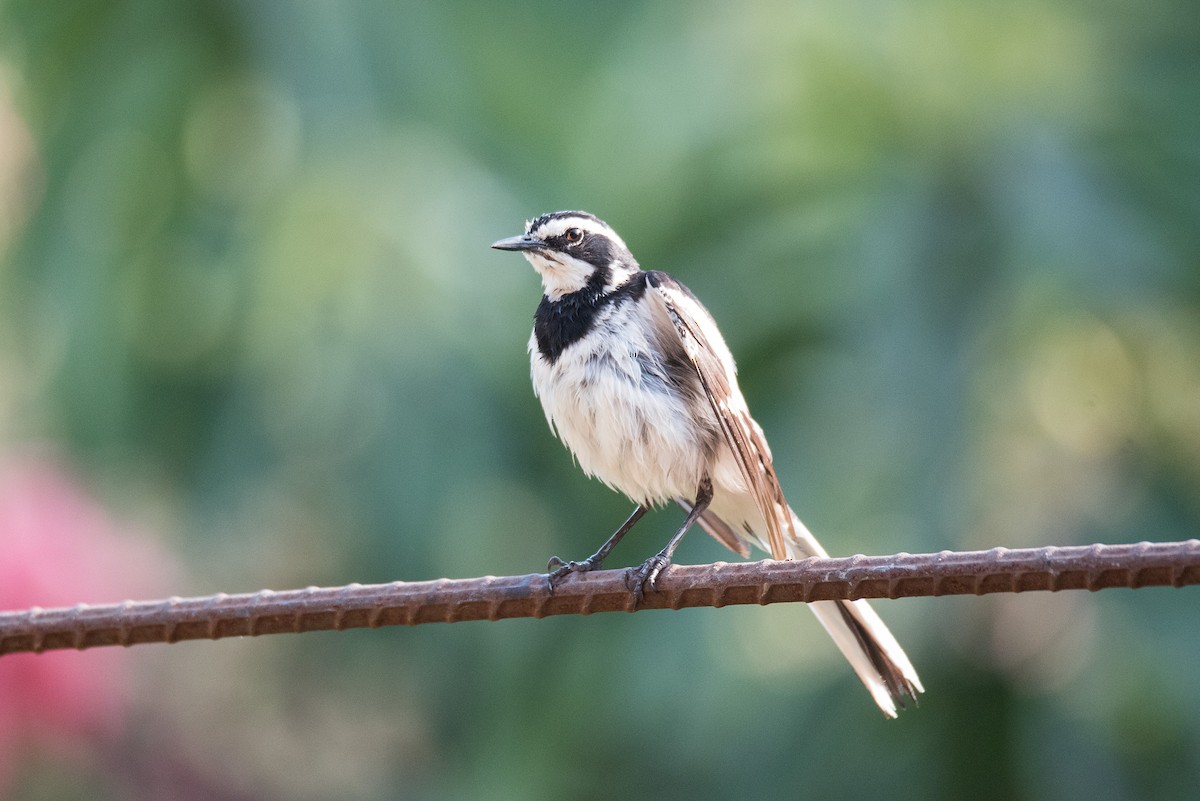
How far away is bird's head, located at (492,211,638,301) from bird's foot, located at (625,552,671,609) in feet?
3.91

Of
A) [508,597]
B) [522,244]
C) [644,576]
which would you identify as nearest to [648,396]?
[522,244]

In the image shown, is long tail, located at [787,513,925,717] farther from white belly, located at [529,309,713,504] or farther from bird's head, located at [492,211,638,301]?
bird's head, located at [492,211,638,301]

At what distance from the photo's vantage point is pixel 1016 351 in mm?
6910

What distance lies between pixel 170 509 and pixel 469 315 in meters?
2.06

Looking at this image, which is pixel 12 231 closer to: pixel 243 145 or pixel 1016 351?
pixel 243 145

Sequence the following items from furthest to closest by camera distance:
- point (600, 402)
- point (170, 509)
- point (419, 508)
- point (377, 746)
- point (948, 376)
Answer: point (377, 746) < point (170, 509) < point (419, 508) < point (948, 376) < point (600, 402)

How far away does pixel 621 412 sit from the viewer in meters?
4.89

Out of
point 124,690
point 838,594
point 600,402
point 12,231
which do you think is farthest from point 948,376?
point 12,231

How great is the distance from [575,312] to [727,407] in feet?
2.15

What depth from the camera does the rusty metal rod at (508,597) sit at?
2.71 metres

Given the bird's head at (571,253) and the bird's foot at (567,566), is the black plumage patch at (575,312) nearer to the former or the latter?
the bird's head at (571,253)

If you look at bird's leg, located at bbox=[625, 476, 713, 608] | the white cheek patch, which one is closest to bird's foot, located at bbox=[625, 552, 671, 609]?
bird's leg, located at bbox=[625, 476, 713, 608]

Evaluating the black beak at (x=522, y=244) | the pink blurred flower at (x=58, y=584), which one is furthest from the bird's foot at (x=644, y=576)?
the pink blurred flower at (x=58, y=584)

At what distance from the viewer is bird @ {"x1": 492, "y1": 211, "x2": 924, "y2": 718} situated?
4895mm
